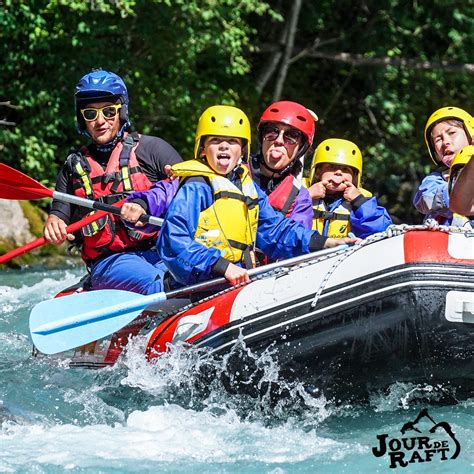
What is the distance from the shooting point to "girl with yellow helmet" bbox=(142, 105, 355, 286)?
513cm

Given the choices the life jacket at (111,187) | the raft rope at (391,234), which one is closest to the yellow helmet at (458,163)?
the raft rope at (391,234)

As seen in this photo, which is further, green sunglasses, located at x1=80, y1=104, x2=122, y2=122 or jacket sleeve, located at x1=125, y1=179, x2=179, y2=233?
green sunglasses, located at x1=80, y1=104, x2=122, y2=122

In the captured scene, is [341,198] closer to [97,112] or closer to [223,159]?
[223,159]

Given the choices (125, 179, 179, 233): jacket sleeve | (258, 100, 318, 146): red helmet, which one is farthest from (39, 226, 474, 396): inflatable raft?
(258, 100, 318, 146): red helmet

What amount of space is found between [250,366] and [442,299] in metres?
0.97

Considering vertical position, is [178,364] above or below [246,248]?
below

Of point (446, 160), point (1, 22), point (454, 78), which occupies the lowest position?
point (446, 160)

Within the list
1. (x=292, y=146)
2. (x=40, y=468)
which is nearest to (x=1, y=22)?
(x=292, y=146)

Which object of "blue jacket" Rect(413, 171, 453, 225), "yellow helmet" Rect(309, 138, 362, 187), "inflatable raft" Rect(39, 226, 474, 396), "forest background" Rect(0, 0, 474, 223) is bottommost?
"inflatable raft" Rect(39, 226, 474, 396)

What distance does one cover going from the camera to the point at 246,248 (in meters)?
5.41

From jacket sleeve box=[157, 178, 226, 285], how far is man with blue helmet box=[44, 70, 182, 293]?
26.6 inches

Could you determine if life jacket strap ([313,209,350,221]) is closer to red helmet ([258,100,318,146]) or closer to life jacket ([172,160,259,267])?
red helmet ([258,100,318,146])

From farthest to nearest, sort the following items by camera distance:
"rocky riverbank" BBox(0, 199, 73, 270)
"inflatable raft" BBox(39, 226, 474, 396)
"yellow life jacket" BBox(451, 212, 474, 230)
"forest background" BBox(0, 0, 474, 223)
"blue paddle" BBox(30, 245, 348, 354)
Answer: "forest background" BBox(0, 0, 474, 223), "rocky riverbank" BBox(0, 199, 73, 270), "yellow life jacket" BBox(451, 212, 474, 230), "blue paddle" BBox(30, 245, 348, 354), "inflatable raft" BBox(39, 226, 474, 396)

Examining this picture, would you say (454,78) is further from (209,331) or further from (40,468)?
(40,468)
